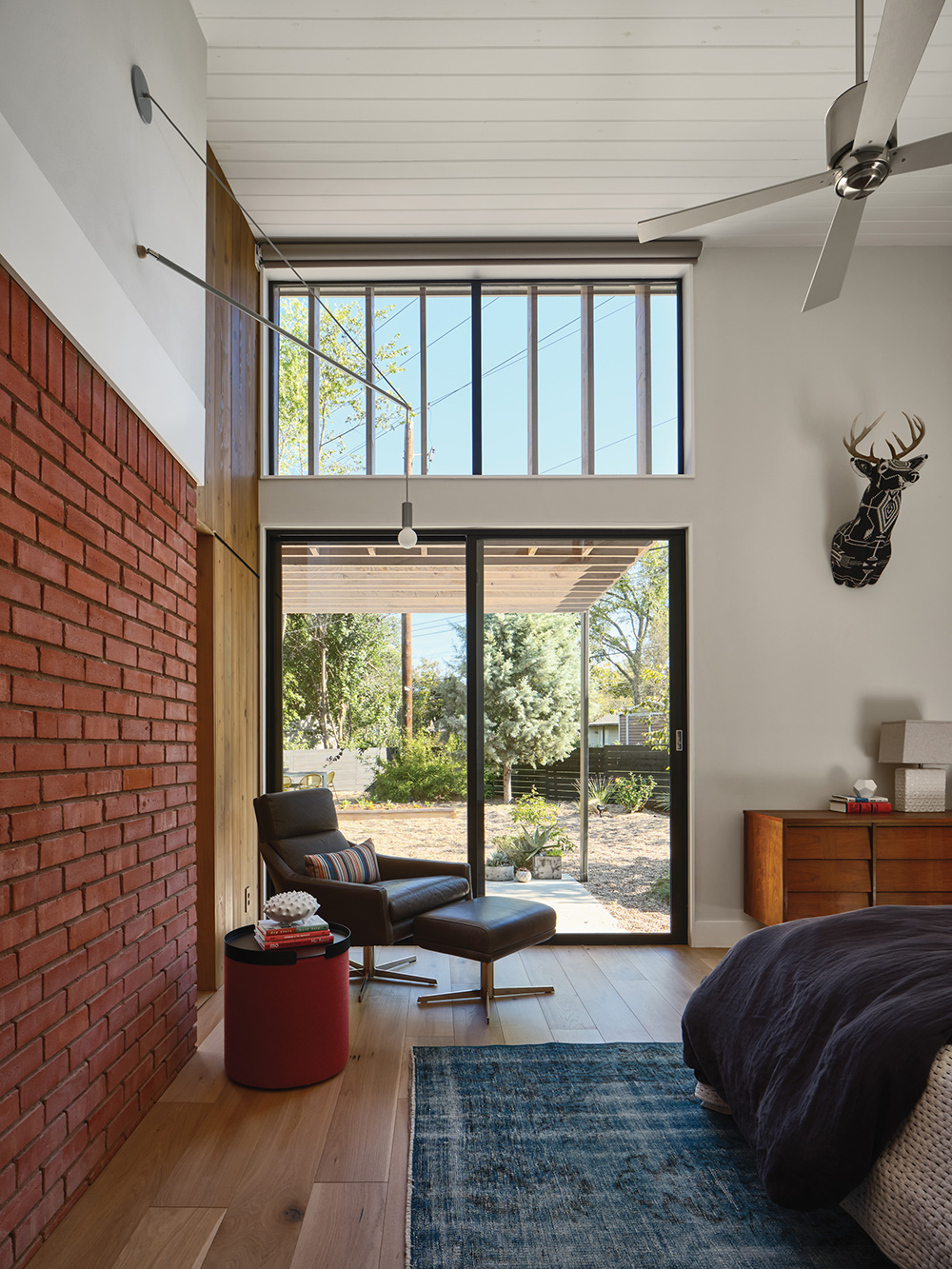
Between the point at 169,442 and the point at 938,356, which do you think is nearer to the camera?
the point at 169,442

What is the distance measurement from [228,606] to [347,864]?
128 centimetres

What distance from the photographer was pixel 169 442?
2971mm

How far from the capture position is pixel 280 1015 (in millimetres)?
2859

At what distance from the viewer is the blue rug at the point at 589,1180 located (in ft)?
6.59

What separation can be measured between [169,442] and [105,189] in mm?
801

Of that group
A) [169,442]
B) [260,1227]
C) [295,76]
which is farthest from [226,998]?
[295,76]

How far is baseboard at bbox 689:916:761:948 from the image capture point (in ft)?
15.5

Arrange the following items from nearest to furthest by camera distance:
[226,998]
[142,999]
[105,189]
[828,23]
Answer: [105,189] < [142,999] < [226,998] < [828,23]

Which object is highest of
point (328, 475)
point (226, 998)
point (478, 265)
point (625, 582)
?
point (478, 265)

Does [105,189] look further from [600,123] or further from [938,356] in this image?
[938,356]

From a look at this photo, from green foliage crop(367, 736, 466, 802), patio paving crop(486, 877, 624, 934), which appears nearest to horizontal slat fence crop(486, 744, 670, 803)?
green foliage crop(367, 736, 466, 802)

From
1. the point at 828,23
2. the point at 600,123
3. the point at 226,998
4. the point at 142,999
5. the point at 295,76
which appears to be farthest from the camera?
the point at 600,123

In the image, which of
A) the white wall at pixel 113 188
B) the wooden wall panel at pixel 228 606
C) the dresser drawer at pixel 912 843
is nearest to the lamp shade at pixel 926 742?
the dresser drawer at pixel 912 843

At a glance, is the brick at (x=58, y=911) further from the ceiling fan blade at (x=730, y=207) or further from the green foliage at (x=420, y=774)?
the green foliage at (x=420, y=774)
